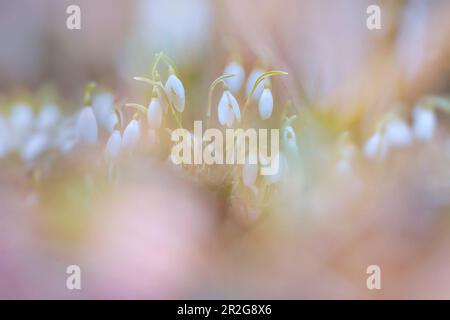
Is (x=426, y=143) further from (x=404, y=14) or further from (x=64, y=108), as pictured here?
(x=64, y=108)

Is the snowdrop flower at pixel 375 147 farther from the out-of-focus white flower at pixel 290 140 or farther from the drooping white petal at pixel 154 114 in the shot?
the drooping white petal at pixel 154 114

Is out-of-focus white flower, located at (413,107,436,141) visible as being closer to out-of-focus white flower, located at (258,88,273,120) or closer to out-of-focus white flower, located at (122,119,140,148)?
out-of-focus white flower, located at (258,88,273,120)

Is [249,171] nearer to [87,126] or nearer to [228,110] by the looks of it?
[228,110]

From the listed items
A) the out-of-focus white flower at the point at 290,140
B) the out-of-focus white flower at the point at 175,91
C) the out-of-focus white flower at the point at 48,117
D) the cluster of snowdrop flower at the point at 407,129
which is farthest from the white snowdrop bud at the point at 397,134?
the out-of-focus white flower at the point at 48,117

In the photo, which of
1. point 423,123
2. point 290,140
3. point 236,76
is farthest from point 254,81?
point 423,123
